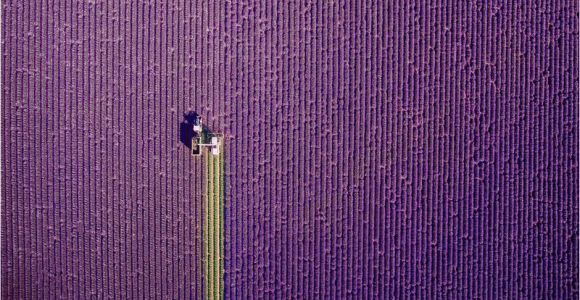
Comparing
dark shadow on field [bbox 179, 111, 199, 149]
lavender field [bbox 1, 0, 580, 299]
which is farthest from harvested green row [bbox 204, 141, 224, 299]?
dark shadow on field [bbox 179, 111, 199, 149]

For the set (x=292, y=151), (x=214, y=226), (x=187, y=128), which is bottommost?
(x=214, y=226)

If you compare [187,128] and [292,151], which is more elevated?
[187,128]

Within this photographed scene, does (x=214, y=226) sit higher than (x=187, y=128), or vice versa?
(x=187, y=128)

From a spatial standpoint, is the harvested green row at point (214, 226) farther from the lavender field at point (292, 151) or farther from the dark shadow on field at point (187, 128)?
the dark shadow on field at point (187, 128)

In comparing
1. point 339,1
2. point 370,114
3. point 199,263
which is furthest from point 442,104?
point 199,263

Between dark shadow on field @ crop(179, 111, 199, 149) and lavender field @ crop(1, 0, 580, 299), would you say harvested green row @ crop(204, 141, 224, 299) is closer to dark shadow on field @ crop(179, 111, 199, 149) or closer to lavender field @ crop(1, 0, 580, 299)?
lavender field @ crop(1, 0, 580, 299)

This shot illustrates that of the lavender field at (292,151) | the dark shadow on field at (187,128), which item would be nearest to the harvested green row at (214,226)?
the lavender field at (292,151)
